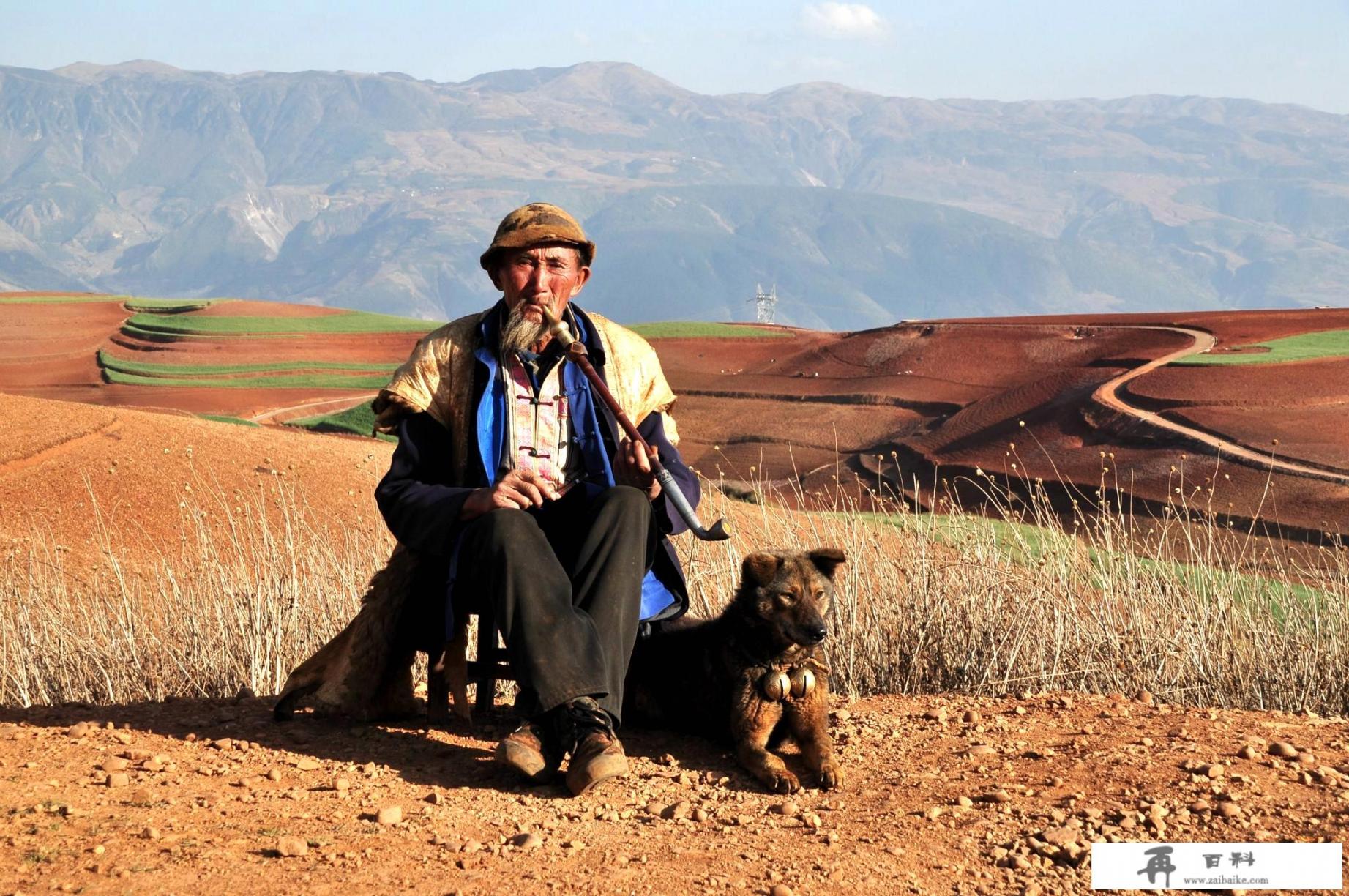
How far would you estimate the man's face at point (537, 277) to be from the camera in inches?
180

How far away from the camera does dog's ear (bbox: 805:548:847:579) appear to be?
176 inches

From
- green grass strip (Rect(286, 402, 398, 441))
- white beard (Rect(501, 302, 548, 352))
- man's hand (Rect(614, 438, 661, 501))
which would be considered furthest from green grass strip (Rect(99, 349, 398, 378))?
man's hand (Rect(614, 438, 661, 501))

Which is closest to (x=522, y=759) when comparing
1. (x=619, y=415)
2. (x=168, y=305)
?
(x=619, y=415)

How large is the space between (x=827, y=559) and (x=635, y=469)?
0.75 m

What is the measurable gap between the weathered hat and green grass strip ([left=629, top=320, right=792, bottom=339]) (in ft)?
58.2

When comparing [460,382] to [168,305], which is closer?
[460,382]

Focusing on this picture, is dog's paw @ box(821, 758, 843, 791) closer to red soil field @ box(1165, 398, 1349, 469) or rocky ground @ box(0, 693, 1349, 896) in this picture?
rocky ground @ box(0, 693, 1349, 896)

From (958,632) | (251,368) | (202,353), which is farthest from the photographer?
(202,353)

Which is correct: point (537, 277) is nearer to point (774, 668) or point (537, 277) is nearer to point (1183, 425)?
point (774, 668)

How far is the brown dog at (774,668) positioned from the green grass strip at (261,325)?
22.8 meters

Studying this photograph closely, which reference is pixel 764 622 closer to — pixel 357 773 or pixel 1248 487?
pixel 357 773

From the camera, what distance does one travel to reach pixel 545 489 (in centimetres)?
423

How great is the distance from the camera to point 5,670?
612cm

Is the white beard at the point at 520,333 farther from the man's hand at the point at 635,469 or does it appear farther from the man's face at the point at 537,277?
the man's hand at the point at 635,469
